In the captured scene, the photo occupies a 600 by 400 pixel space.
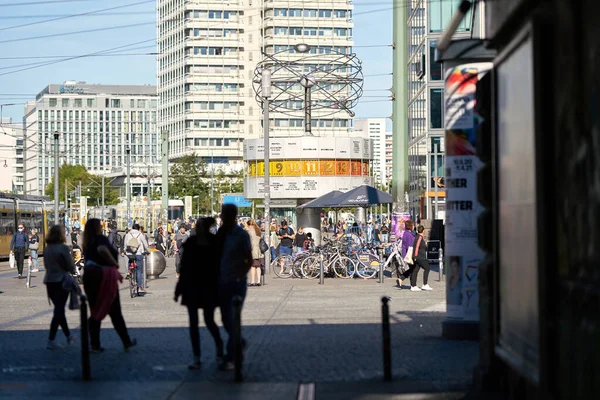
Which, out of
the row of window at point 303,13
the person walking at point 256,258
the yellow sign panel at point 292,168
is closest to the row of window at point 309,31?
the row of window at point 303,13

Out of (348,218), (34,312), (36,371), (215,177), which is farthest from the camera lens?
(215,177)

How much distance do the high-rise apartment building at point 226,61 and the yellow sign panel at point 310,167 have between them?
90455 millimetres

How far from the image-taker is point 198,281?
11602 millimetres

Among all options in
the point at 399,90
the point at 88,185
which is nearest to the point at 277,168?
the point at 399,90

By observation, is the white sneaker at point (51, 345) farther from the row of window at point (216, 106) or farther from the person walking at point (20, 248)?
the row of window at point (216, 106)

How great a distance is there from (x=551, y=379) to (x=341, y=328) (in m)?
9.76

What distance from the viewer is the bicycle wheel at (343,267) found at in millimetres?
31609

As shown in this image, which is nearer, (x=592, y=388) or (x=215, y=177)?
(x=592, y=388)

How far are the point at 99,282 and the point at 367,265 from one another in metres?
19.0

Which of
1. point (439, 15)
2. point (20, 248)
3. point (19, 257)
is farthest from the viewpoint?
point (439, 15)

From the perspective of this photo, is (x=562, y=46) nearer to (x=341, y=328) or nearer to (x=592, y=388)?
(x=592, y=388)

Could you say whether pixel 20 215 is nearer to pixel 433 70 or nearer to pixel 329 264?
pixel 433 70

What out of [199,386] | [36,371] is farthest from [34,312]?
[199,386]

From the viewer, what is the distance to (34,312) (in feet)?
67.3
